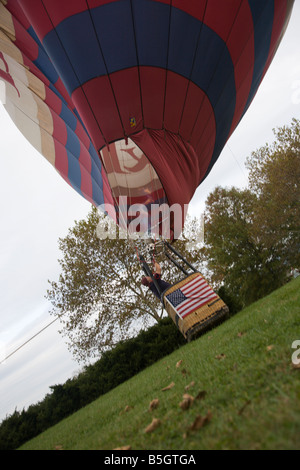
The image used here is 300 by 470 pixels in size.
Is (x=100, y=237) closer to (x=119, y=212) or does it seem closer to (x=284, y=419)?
(x=119, y=212)

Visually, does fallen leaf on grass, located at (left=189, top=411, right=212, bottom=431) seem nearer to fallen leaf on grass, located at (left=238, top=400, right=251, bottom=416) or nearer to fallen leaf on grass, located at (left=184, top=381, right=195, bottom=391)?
fallen leaf on grass, located at (left=238, top=400, right=251, bottom=416)

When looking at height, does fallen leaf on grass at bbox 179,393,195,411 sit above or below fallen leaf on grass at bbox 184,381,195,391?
above

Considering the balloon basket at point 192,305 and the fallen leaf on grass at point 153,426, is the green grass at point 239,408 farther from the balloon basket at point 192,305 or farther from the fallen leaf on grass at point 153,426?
the balloon basket at point 192,305

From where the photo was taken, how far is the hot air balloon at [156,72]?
4.38 meters

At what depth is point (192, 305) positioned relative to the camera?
5.61 metres

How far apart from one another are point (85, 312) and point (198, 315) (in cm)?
1163

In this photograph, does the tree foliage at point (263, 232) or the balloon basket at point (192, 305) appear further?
the tree foliage at point (263, 232)

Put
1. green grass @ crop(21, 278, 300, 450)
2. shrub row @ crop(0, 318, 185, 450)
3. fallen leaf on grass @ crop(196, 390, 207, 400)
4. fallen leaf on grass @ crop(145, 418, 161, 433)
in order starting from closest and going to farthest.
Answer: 1. green grass @ crop(21, 278, 300, 450)
2. fallen leaf on grass @ crop(145, 418, 161, 433)
3. fallen leaf on grass @ crop(196, 390, 207, 400)
4. shrub row @ crop(0, 318, 185, 450)

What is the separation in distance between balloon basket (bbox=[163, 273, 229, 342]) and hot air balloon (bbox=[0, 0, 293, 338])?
1.44m

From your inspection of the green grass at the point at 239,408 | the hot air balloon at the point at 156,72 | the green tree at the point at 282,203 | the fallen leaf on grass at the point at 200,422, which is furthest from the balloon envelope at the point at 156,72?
the green tree at the point at 282,203

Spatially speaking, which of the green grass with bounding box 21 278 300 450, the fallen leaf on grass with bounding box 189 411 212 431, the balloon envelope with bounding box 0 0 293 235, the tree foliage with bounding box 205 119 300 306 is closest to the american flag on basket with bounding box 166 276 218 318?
the balloon envelope with bounding box 0 0 293 235

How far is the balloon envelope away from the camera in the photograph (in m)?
4.38
